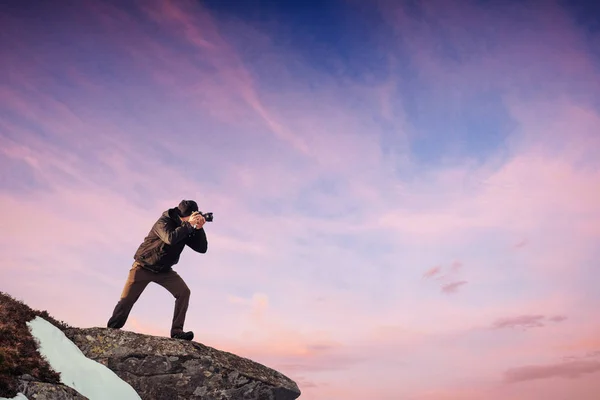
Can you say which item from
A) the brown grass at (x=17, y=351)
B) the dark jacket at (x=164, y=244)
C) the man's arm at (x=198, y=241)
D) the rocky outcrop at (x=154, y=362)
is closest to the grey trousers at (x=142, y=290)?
the dark jacket at (x=164, y=244)

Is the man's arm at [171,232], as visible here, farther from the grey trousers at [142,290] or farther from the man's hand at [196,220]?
the grey trousers at [142,290]

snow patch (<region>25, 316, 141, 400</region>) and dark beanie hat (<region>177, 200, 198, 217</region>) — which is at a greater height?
dark beanie hat (<region>177, 200, 198, 217</region>)

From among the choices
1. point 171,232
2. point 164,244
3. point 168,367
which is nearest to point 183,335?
point 168,367

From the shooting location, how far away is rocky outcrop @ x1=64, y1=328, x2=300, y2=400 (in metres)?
13.7

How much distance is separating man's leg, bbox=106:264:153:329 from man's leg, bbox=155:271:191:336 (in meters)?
0.40

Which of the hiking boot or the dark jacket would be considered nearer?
the dark jacket

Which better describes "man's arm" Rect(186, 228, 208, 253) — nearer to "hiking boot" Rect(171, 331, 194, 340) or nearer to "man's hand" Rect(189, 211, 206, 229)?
"man's hand" Rect(189, 211, 206, 229)

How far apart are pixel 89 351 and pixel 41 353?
1.63 meters

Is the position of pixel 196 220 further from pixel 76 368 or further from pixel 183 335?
pixel 76 368

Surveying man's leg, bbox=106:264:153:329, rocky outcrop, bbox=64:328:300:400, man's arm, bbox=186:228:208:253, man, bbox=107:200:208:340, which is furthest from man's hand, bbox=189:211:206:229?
rocky outcrop, bbox=64:328:300:400

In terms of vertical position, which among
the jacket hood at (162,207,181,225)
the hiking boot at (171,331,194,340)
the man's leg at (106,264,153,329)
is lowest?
the hiking boot at (171,331,194,340)

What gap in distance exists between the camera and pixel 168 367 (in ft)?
45.7

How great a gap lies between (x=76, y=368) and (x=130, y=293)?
2730 mm

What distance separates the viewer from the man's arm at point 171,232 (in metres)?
14.0
